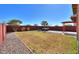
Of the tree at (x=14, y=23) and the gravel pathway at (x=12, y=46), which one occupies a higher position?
the tree at (x=14, y=23)

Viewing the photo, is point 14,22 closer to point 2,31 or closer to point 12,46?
point 2,31

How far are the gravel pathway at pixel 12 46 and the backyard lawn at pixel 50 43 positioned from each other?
0.33 ft

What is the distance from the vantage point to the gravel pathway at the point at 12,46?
3664 millimetres

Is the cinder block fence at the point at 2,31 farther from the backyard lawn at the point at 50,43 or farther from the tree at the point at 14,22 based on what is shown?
the backyard lawn at the point at 50,43

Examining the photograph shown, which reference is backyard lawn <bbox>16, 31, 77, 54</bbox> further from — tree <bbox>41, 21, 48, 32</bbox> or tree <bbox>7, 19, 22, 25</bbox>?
tree <bbox>7, 19, 22, 25</bbox>

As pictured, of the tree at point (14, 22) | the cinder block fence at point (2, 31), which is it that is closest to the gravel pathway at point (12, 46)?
the cinder block fence at point (2, 31)

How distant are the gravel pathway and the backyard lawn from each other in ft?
0.33

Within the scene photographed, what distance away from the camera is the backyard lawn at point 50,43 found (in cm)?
365

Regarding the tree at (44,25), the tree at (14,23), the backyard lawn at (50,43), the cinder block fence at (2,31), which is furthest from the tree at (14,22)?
the tree at (44,25)

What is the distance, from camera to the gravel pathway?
3.66 metres

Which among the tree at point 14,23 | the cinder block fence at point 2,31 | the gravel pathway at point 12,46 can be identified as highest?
the tree at point 14,23

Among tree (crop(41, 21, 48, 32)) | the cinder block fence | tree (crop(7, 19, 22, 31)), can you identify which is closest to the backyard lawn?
tree (crop(41, 21, 48, 32))

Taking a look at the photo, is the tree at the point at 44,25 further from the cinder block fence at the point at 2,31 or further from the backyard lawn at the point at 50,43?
the cinder block fence at the point at 2,31
